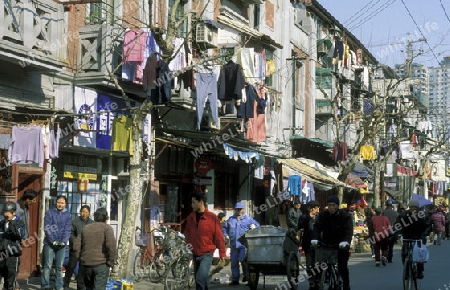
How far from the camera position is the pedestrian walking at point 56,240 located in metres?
13.6

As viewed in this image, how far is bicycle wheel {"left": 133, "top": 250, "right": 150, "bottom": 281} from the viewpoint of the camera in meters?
16.5

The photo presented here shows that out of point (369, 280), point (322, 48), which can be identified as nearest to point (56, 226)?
point (369, 280)

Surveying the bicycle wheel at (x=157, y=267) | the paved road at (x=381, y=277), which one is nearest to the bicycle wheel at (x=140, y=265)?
Result: the bicycle wheel at (x=157, y=267)

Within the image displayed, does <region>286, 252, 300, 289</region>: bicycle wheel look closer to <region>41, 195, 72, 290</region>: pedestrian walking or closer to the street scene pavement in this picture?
the street scene pavement

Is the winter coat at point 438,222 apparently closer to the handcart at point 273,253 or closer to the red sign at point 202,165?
the red sign at point 202,165

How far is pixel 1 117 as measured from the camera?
1491cm

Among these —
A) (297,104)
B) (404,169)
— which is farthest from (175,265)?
(404,169)

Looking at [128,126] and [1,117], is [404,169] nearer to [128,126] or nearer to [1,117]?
[128,126]

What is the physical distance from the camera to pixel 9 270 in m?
11.6

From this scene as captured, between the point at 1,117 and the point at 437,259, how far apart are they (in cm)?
1558

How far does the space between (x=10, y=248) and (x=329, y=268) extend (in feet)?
17.8

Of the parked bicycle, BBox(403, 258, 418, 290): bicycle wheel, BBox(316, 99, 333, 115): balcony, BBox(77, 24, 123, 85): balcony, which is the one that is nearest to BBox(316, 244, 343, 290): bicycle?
BBox(403, 258, 418, 290): bicycle wheel

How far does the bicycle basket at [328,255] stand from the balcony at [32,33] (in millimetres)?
7321

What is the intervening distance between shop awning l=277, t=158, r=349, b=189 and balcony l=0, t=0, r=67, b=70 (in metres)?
13.9
